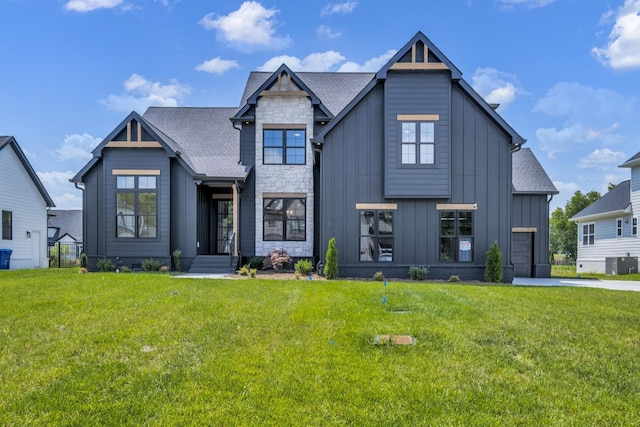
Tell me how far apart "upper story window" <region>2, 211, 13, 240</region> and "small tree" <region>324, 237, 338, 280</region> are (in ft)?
57.0

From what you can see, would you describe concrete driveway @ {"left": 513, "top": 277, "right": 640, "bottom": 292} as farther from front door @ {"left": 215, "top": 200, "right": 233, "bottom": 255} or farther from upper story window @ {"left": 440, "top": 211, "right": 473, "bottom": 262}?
front door @ {"left": 215, "top": 200, "right": 233, "bottom": 255}

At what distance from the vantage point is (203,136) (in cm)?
1897

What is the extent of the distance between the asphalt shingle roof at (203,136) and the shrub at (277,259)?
11.2ft

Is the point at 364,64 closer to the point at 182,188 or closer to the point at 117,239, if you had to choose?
the point at 182,188

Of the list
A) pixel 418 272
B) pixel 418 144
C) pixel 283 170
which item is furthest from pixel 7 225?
pixel 418 144

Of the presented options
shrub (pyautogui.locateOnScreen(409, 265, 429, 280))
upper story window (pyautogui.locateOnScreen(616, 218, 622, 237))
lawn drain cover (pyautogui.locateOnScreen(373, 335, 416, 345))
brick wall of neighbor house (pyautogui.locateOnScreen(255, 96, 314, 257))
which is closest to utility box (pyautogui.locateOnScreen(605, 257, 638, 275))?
upper story window (pyautogui.locateOnScreen(616, 218, 622, 237))

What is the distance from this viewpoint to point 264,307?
745 centimetres

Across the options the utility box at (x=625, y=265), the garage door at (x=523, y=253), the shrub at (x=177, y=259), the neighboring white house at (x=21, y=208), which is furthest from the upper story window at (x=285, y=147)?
the utility box at (x=625, y=265)

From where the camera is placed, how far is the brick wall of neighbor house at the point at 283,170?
16516 millimetres

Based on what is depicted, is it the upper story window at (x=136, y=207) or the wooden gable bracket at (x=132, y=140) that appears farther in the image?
the upper story window at (x=136, y=207)

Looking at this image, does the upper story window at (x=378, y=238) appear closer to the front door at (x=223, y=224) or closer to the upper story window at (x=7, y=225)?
the front door at (x=223, y=224)

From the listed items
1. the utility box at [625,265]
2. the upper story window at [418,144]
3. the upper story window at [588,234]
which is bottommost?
the utility box at [625,265]

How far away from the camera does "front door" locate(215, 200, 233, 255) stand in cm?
1811

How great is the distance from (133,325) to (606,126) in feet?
94.5
